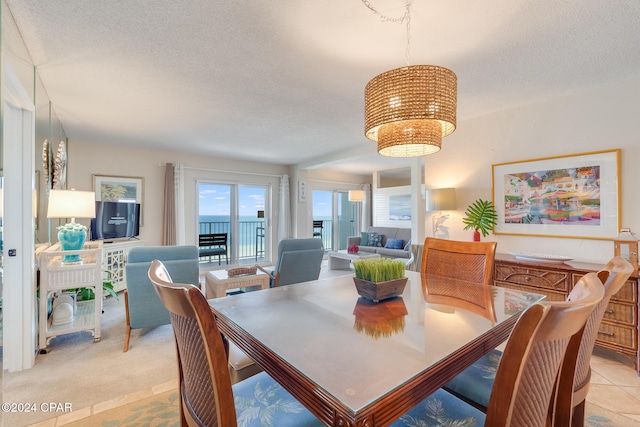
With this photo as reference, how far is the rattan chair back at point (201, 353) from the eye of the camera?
722mm

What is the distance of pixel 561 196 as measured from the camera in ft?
9.07

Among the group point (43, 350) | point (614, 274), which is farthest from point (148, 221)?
point (614, 274)

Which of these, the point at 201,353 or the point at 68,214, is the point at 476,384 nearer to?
the point at 201,353

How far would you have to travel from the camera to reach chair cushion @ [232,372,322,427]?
93 centimetres

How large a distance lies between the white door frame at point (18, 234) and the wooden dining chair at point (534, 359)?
9.87ft

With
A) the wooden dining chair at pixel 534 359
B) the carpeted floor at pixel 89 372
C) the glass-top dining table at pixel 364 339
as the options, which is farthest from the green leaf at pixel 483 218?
the carpeted floor at pixel 89 372

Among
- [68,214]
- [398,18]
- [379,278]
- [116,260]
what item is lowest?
[116,260]

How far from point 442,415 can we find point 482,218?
8.56ft

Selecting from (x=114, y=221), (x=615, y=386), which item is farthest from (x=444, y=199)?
(x=114, y=221)

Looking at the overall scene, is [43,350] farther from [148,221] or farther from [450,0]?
[450,0]

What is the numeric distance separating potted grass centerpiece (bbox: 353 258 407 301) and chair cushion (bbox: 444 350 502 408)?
45 centimetres

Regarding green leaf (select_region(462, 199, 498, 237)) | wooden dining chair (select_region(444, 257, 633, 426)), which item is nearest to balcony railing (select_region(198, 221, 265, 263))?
green leaf (select_region(462, 199, 498, 237))

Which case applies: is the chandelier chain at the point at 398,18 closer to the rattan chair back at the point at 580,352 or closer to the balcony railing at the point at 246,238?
the rattan chair back at the point at 580,352

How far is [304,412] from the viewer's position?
976 mm
